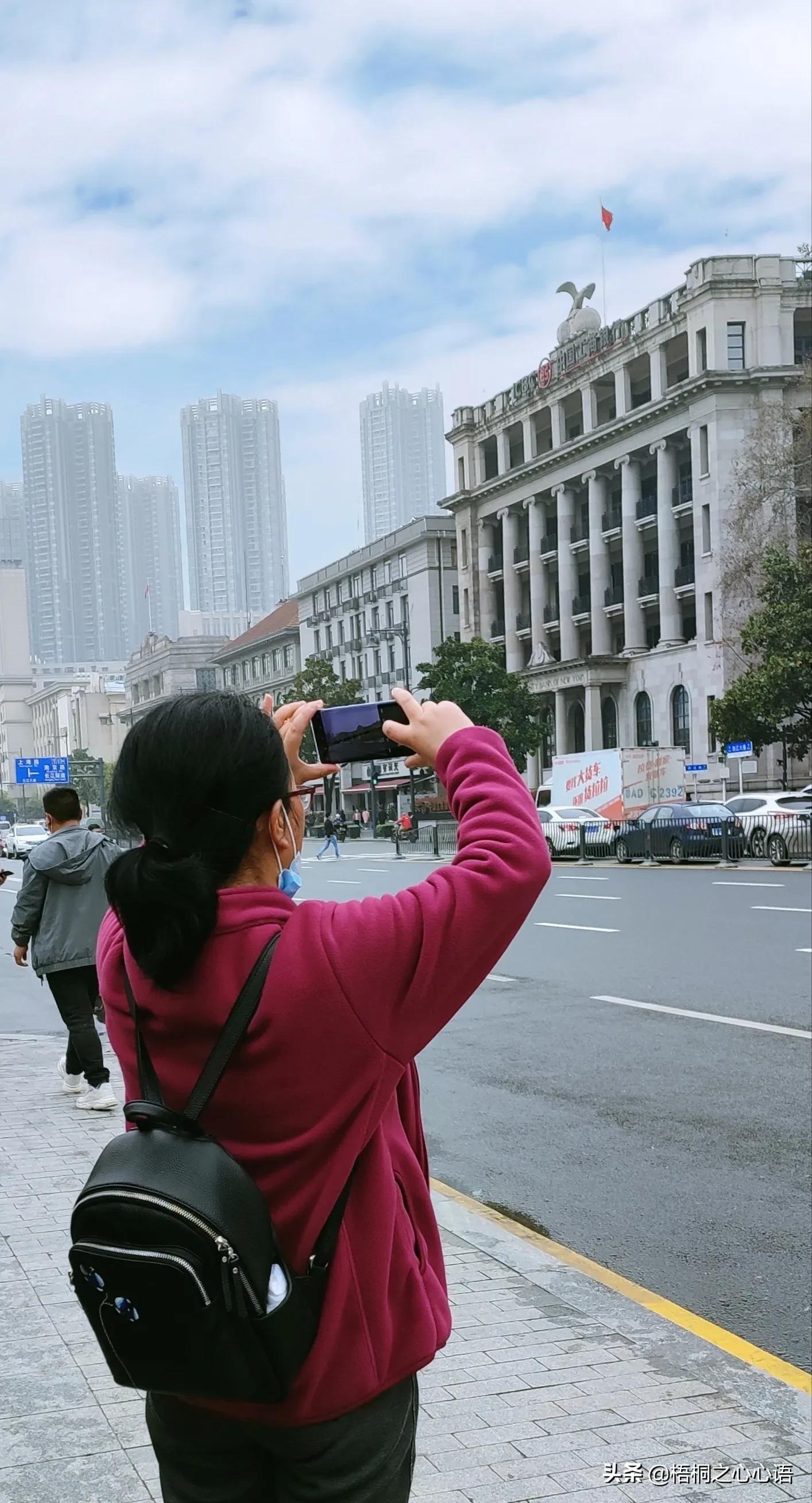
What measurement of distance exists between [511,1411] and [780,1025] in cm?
662

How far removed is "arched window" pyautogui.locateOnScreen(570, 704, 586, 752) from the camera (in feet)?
215

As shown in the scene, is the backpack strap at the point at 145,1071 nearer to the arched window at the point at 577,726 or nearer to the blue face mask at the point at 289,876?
the blue face mask at the point at 289,876

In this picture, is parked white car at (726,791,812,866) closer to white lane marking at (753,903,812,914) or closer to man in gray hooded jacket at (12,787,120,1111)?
white lane marking at (753,903,812,914)

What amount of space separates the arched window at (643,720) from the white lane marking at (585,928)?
43.5m

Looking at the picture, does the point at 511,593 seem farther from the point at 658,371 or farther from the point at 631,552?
the point at 658,371

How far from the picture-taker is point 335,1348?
168cm

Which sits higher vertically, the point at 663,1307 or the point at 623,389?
the point at 623,389

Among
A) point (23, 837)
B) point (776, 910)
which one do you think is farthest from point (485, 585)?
point (776, 910)

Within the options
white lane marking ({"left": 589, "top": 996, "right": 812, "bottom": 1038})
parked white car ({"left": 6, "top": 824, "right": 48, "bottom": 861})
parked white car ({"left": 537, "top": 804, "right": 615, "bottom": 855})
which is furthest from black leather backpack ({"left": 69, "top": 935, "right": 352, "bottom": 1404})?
parked white car ({"left": 6, "top": 824, "right": 48, "bottom": 861})

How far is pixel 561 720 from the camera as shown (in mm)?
64250

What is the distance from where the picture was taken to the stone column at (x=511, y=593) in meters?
71.9

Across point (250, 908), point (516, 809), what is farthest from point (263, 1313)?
point (516, 809)

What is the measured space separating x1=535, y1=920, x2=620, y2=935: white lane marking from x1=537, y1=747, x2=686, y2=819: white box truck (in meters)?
20.4

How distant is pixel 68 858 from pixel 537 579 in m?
63.8
